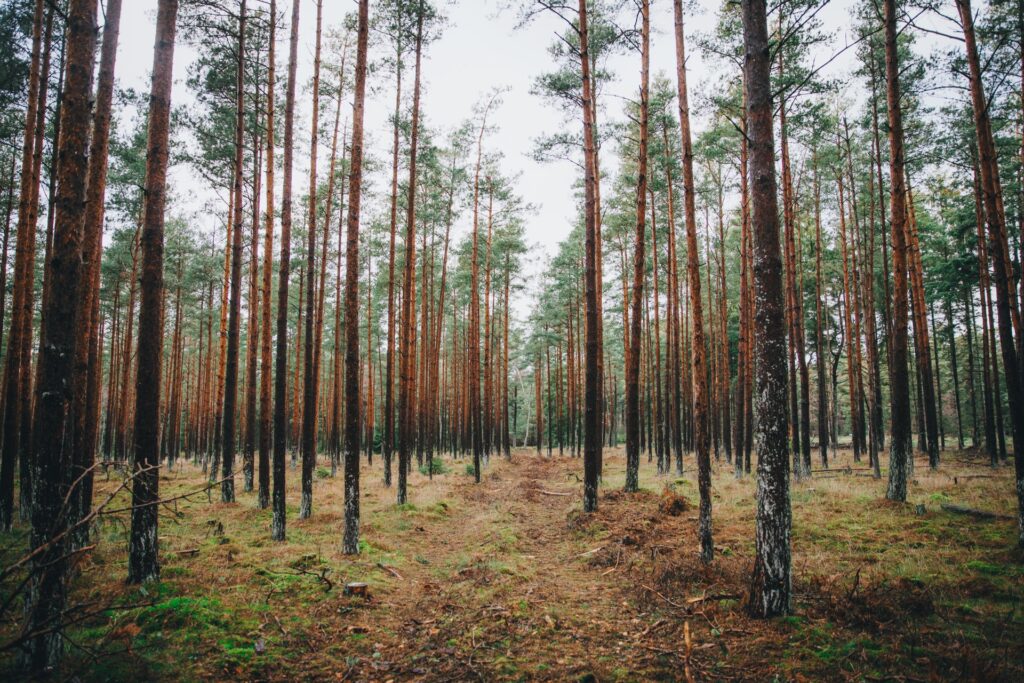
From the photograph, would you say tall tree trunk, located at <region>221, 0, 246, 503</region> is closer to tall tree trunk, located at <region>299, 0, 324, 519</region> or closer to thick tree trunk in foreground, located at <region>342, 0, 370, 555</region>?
tall tree trunk, located at <region>299, 0, 324, 519</region>

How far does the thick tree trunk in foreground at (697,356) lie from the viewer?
304 inches

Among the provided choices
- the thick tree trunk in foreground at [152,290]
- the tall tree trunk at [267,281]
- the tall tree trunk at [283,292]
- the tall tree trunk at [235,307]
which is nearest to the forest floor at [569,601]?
the thick tree trunk in foreground at [152,290]

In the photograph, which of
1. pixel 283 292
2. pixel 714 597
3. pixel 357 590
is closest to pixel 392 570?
pixel 357 590

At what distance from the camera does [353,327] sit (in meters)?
9.02

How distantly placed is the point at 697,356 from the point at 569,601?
15.2 ft

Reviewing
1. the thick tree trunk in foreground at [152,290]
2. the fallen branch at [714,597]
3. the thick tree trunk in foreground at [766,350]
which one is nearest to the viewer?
the thick tree trunk in foreground at [766,350]

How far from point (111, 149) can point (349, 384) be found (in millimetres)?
13250

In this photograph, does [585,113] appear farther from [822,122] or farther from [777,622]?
[777,622]

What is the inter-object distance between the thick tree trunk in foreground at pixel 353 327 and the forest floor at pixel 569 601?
834 millimetres

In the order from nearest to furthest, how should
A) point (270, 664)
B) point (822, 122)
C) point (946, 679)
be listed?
1. point (946, 679)
2. point (270, 664)
3. point (822, 122)

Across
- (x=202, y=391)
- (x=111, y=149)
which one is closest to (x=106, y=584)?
(x=111, y=149)

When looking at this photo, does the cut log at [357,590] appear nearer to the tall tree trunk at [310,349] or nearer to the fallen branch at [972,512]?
the tall tree trunk at [310,349]

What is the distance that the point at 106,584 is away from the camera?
6.34 meters

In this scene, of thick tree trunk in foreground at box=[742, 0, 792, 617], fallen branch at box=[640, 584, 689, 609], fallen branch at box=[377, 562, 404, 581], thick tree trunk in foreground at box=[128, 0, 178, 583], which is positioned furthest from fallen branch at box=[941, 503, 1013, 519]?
thick tree trunk in foreground at box=[128, 0, 178, 583]
